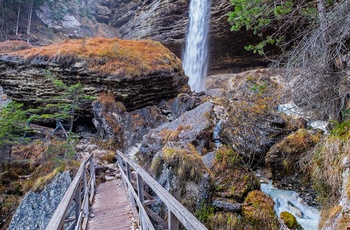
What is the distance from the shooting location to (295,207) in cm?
539

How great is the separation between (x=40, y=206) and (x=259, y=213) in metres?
6.15

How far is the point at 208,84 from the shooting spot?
19312 millimetres

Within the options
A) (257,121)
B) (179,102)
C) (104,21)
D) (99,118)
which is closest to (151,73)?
(179,102)

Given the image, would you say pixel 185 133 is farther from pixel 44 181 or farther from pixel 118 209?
pixel 44 181

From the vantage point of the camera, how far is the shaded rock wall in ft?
21.0

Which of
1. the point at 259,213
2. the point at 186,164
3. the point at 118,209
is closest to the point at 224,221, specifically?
the point at 259,213

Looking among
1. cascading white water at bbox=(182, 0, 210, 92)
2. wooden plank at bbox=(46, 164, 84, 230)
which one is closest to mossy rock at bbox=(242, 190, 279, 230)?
wooden plank at bbox=(46, 164, 84, 230)

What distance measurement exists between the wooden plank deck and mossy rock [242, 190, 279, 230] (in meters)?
2.20

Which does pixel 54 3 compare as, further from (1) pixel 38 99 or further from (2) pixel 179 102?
(2) pixel 179 102

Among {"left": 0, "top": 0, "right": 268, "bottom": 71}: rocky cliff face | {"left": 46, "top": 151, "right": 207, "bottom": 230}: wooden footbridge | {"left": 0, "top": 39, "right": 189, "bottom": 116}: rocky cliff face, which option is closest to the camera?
{"left": 46, "top": 151, "right": 207, "bottom": 230}: wooden footbridge

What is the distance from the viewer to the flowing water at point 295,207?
4.96m

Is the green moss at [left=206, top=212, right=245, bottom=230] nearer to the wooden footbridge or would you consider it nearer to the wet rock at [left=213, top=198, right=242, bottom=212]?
the wet rock at [left=213, top=198, right=242, bottom=212]

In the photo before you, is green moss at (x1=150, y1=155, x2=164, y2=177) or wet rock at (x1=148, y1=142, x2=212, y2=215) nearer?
wet rock at (x1=148, y1=142, x2=212, y2=215)

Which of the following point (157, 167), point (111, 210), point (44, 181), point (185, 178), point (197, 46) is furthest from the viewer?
point (197, 46)
